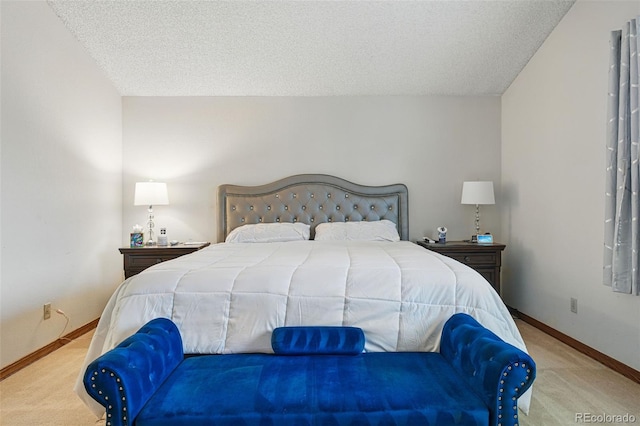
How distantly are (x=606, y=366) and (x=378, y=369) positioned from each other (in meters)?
1.99

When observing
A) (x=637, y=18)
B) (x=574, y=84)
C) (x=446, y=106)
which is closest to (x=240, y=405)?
(x=637, y=18)

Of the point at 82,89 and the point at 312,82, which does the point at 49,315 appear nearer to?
the point at 82,89

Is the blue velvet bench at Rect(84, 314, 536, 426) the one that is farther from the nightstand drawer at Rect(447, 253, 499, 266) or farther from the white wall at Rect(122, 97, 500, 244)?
the white wall at Rect(122, 97, 500, 244)

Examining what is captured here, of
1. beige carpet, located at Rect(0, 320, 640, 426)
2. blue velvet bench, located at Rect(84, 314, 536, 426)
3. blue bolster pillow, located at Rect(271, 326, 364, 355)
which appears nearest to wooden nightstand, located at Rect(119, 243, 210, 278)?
beige carpet, located at Rect(0, 320, 640, 426)

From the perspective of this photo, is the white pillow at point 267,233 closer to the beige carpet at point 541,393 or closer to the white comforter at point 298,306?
the beige carpet at point 541,393

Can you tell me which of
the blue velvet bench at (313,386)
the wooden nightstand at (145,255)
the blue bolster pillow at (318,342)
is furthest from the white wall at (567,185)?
the wooden nightstand at (145,255)

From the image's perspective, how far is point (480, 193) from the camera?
3.91 m

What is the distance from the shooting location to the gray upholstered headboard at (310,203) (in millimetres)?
4246

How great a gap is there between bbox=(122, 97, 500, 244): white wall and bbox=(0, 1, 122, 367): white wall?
21.1 inches

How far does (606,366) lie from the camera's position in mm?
2615

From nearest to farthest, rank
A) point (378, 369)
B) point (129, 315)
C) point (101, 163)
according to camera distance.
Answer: point (378, 369) < point (129, 315) < point (101, 163)

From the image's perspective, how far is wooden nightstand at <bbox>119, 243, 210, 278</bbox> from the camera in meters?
3.69

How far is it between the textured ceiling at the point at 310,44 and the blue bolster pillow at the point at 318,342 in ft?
8.57

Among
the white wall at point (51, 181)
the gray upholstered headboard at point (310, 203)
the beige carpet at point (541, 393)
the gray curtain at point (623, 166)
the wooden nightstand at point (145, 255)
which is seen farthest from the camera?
the gray upholstered headboard at point (310, 203)
